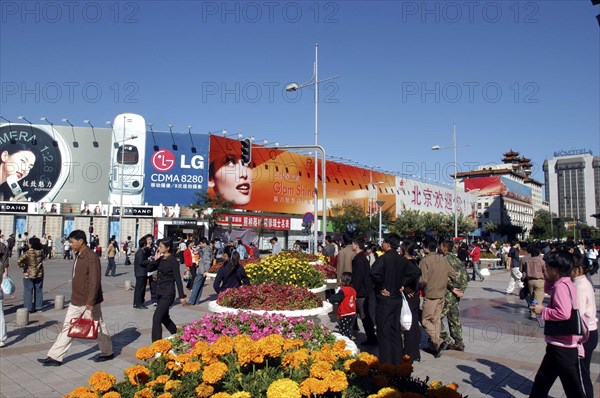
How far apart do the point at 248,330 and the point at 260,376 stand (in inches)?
66.8

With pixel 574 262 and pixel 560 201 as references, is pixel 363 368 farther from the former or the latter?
pixel 560 201

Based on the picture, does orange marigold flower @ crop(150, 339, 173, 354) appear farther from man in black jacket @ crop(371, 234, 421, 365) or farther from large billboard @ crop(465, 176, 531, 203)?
large billboard @ crop(465, 176, 531, 203)

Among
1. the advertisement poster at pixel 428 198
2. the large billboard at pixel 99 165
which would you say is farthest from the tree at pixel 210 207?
the advertisement poster at pixel 428 198

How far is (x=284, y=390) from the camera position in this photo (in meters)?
3.17

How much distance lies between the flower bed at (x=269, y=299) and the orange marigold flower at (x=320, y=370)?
11.4 feet

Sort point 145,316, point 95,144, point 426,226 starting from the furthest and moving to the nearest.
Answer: point 426,226, point 95,144, point 145,316

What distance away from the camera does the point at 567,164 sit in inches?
6619

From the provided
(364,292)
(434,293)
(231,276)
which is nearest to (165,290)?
(231,276)

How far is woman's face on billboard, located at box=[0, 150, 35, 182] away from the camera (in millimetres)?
40344

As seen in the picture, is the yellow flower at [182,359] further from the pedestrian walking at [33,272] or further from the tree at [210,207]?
the tree at [210,207]

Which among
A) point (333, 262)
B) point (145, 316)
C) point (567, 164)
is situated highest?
point (567, 164)

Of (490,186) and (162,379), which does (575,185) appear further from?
(162,379)

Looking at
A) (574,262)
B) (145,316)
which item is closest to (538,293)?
(574,262)

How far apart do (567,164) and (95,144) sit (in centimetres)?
16622
